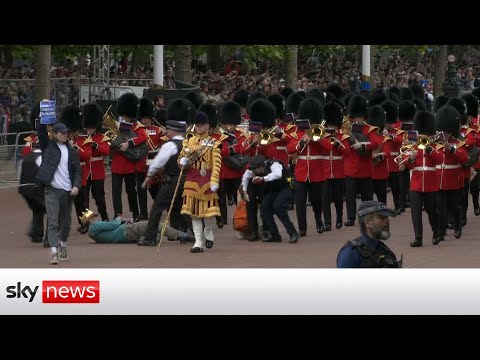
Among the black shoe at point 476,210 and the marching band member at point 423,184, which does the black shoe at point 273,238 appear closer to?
the marching band member at point 423,184

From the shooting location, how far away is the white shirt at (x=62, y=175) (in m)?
16.6

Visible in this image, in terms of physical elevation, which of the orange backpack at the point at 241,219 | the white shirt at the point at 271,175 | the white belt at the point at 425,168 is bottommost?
the orange backpack at the point at 241,219

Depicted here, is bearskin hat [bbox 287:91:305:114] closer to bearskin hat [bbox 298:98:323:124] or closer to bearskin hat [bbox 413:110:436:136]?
bearskin hat [bbox 298:98:323:124]

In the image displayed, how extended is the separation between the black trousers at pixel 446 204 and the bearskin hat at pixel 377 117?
9.85ft

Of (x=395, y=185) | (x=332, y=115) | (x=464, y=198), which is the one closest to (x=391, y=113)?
(x=395, y=185)

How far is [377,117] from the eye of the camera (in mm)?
22234

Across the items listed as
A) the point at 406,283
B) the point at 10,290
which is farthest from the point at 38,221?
the point at 406,283

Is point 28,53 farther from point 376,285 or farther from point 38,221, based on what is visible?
point 376,285

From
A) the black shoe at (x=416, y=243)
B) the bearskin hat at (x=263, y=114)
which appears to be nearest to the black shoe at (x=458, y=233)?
the black shoe at (x=416, y=243)

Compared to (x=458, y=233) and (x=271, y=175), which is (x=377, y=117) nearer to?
(x=458, y=233)

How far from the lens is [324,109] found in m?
21.3

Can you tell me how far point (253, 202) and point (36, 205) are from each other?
2500mm

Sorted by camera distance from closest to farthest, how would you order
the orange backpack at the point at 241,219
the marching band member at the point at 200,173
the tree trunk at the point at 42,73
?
the marching band member at the point at 200,173
the orange backpack at the point at 241,219
the tree trunk at the point at 42,73

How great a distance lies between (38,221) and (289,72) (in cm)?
1934
